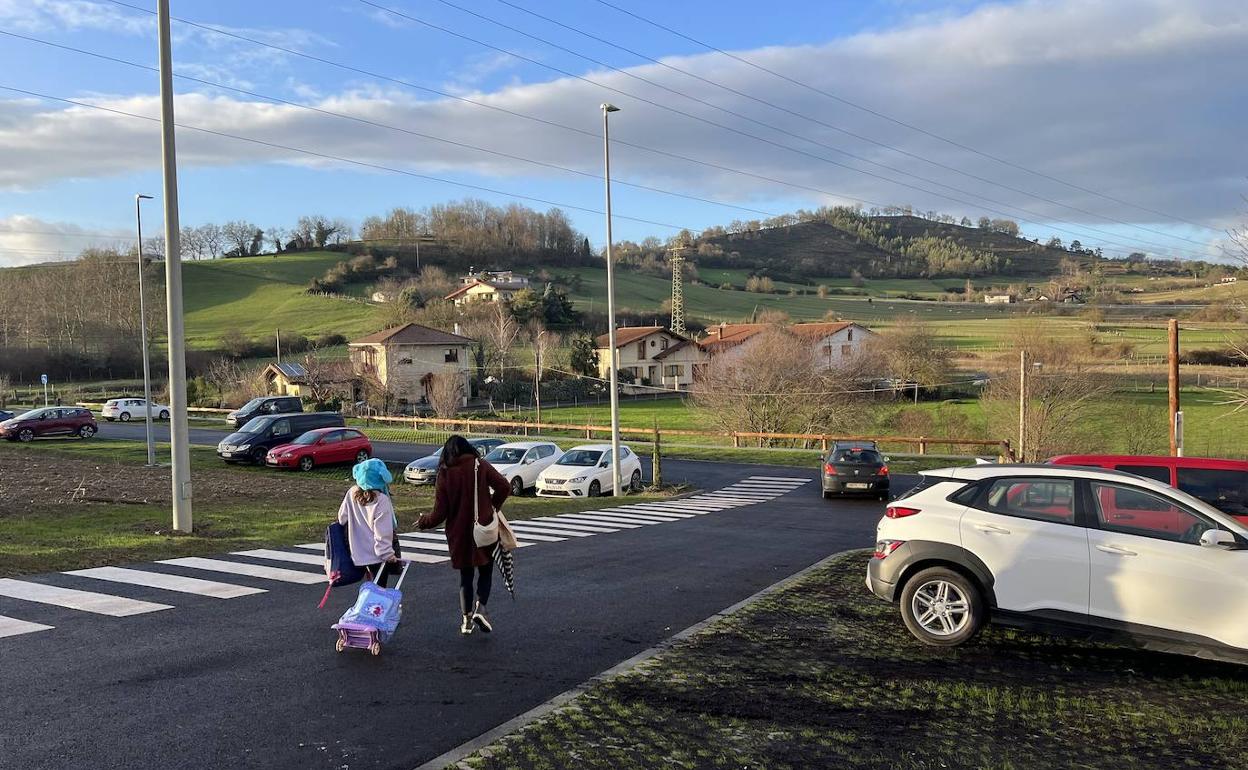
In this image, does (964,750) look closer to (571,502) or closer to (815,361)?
(571,502)

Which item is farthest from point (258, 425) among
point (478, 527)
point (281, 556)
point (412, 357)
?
point (412, 357)

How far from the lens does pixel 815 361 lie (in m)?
53.1

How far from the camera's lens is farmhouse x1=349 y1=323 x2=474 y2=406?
229 feet

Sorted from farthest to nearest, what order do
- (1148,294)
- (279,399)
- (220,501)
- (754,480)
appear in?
(1148,294)
(279,399)
(754,480)
(220,501)

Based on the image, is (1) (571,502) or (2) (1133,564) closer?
(2) (1133,564)

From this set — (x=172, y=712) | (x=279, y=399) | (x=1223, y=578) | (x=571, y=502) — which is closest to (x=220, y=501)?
(x=571, y=502)

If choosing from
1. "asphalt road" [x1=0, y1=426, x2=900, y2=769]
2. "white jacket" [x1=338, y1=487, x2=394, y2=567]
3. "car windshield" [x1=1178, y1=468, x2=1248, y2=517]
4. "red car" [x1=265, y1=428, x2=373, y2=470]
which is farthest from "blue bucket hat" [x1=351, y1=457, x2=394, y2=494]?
"red car" [x1=265, y1=428, x2=373, y2=470]

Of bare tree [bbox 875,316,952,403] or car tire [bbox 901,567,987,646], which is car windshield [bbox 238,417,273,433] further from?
bare tree [bbox 875,316,952,403]

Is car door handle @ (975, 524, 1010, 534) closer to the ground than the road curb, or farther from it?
farther from it

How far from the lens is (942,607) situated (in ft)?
26.3

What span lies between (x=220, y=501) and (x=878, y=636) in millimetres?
17164

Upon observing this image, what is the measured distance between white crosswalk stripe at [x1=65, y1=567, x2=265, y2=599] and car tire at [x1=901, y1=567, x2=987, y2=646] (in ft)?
22.3

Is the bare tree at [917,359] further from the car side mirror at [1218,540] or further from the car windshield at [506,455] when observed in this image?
the car side mirror at [1218,540]

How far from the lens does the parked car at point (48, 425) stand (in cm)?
3941
